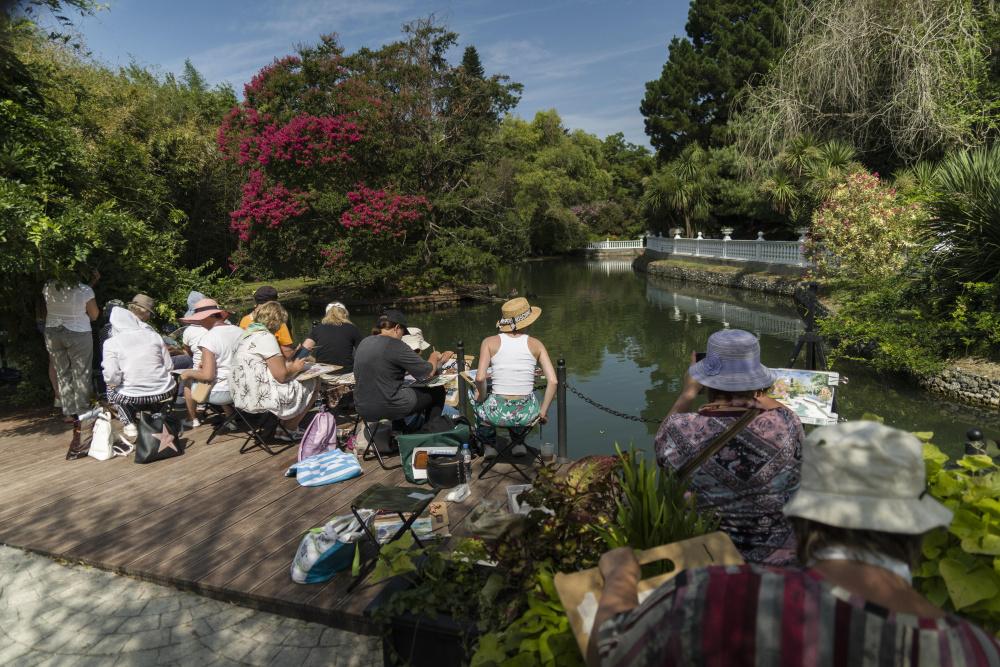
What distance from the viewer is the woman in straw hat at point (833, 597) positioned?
112cm

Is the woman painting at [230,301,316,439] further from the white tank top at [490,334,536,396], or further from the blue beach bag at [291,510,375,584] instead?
the blue beach bag at [291,510,375,584]

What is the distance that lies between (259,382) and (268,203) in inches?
644

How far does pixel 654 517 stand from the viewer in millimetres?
2092

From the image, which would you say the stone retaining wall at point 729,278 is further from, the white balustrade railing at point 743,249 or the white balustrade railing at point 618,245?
the white balustrade railing at point 618,245

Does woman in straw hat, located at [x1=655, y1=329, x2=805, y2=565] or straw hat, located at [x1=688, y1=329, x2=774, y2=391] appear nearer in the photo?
woman in straw hat, located at [x1=655, y1=329, x2=805, y2=565]

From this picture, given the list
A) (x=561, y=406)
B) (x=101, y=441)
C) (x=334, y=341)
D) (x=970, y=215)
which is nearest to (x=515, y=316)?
(x=561, y=406)

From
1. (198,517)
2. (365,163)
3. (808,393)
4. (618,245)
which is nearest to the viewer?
(198,517)

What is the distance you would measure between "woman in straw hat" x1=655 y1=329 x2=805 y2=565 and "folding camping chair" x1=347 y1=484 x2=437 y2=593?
4.64 ft

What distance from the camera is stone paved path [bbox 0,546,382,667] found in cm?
304

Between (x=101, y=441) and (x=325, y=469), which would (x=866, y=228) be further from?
(x=101, y=441)

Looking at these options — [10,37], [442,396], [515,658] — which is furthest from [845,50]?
[515,658]

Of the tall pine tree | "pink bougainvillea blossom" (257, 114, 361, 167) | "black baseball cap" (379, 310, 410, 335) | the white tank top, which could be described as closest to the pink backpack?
"black baseball cap" (379, 310, 410, 335)

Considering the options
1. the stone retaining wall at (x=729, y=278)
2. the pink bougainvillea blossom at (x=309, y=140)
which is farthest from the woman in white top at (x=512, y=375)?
the stone retaining wall at (x=729, y=278)

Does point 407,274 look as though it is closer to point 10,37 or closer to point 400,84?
point 400,84
